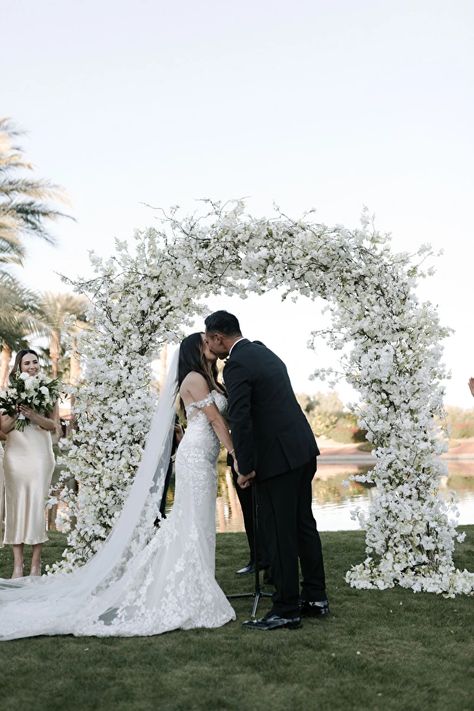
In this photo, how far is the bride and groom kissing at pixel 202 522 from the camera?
4637 mm

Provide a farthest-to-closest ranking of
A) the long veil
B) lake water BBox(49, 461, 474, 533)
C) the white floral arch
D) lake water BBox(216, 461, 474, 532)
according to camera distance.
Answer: lake water BBox(216, 461, 474, 532) → lake water BBox(49, 461, 474, 533) → the white floral arch → the long veil

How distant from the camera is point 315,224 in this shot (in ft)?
20.4

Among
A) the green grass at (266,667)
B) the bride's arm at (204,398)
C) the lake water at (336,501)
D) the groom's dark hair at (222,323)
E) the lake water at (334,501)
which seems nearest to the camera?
the green grass at (266,667)

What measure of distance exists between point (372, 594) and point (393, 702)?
2.39 m

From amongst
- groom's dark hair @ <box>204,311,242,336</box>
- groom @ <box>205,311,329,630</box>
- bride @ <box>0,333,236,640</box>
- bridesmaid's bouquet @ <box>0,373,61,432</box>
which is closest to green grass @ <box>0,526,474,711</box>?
bride @ <box>0,333,236,640</box>

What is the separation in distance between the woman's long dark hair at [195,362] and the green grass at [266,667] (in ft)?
5.53

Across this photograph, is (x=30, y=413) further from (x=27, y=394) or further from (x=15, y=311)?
(x=15, y=311)

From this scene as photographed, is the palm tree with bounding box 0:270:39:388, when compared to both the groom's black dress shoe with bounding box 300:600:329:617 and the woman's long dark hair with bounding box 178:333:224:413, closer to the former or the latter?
the woman's long dark hair with bounding box 178:333:224:413

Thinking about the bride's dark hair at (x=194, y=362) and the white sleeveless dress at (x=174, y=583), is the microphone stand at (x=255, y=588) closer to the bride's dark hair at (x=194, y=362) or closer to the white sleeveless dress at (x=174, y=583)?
the white sleeveless dress at (x=174, y=583)

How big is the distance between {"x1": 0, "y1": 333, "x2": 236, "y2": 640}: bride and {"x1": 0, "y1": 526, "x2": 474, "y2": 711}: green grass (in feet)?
0.58

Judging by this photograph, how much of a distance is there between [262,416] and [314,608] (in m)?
1.44

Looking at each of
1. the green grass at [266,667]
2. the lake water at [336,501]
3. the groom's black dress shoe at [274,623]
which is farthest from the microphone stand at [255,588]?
the lake water at [336,501]

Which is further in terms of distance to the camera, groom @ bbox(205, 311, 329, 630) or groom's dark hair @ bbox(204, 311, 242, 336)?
groom's dark hair @ bbox(204, 311, 242, 336)

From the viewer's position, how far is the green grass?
340 cm
